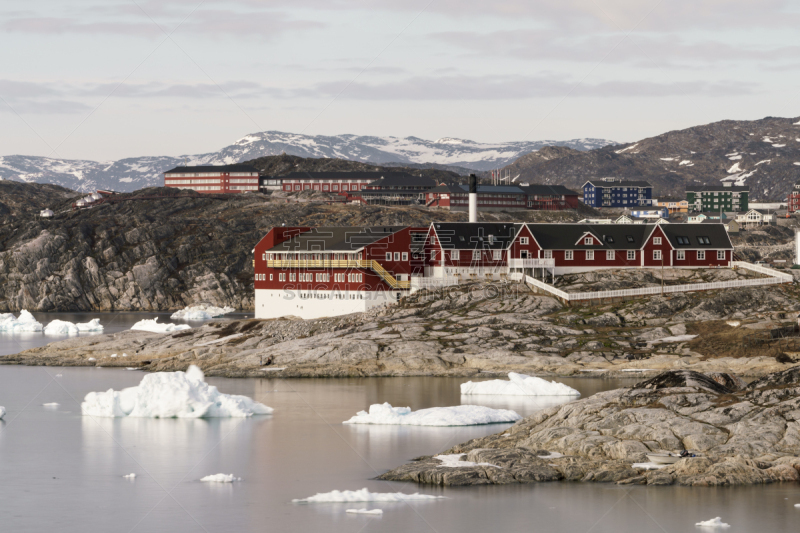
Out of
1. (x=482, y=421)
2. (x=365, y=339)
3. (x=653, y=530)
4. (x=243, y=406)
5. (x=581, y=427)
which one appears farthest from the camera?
(x=365, y=339)

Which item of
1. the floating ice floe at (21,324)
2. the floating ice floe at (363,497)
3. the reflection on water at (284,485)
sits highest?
the floating ice floe at (363,497)

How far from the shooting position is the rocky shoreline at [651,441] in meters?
37.5

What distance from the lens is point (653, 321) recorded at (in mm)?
79688

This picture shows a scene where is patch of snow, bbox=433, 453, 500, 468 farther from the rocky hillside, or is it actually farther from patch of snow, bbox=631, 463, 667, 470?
the rocky hillside

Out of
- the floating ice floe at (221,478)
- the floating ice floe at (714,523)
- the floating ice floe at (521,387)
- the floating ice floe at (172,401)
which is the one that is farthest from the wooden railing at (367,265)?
the floating ice floe at (714,523)

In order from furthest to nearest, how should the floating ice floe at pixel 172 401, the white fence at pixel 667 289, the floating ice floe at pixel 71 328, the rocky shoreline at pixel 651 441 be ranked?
the floating ice floe at pixel 71 328, the white fence at pixel 667 289, the floating ice floe at pixel 172 401, the rocky shoreline at pixel 651 441

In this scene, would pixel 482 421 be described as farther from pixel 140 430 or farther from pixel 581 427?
pixel 140 430

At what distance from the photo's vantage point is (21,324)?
128 meters

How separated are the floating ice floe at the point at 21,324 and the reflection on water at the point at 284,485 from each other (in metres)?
65.5

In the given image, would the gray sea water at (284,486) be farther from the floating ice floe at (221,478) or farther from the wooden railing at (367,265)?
the wooden railing at (367,265)

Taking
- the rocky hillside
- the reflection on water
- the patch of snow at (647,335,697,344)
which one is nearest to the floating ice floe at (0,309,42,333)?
the rocky hillside

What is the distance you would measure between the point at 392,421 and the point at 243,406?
31.8ft

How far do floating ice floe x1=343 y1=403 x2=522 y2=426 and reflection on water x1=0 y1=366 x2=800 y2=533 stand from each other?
715 millimetres

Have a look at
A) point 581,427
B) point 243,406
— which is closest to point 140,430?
point 243,406
